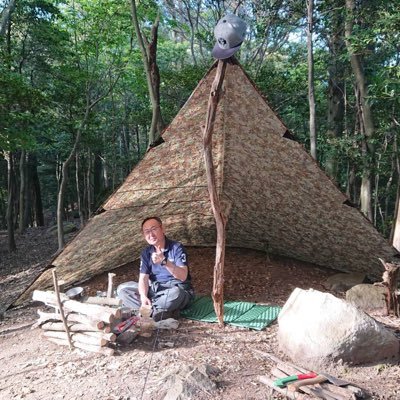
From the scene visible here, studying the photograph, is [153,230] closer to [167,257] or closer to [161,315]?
[167,257]

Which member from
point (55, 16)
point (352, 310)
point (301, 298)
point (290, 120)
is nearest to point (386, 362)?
point (352, 310)

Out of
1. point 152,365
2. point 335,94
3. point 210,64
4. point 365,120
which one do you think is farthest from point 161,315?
point 210,64

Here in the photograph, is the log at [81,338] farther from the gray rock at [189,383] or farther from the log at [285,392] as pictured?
the log at [285,392]

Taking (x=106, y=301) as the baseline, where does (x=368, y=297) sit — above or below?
below

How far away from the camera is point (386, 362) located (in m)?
3.38

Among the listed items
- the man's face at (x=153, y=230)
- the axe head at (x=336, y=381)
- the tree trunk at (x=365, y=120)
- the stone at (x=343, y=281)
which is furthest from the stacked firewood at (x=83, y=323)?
the tree trunk at (x=365, y=120)

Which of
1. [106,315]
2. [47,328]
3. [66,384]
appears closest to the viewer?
[66,384]

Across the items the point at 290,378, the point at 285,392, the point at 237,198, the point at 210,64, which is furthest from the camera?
the point at 210,64

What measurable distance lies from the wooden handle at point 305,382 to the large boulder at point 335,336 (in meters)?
0.29

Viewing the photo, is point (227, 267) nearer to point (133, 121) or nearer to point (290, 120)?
point (290, 120)

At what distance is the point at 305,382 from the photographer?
2.93 metres

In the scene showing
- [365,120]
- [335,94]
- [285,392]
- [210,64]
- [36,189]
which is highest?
[210,64]

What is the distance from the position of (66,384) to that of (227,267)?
365 centimetres

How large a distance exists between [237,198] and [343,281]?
190cm
